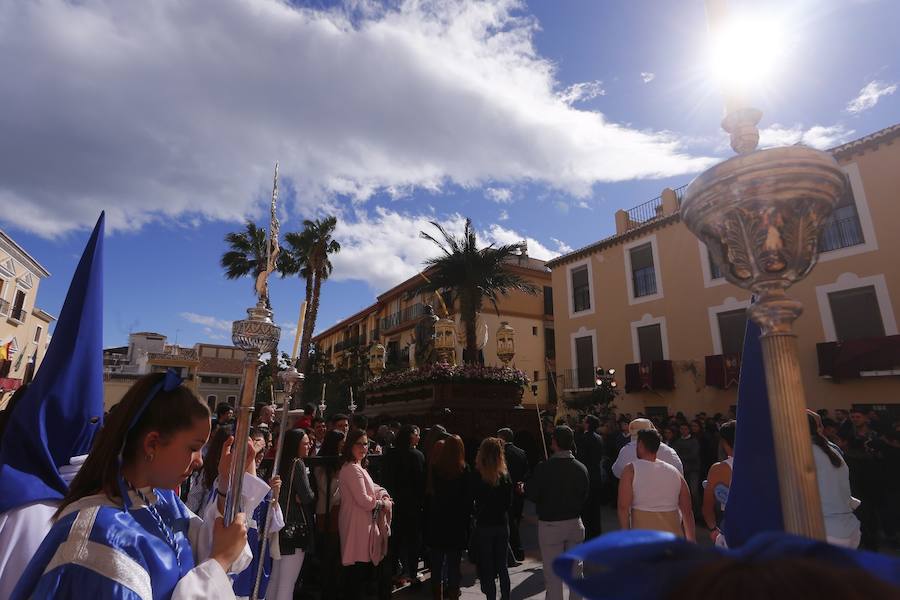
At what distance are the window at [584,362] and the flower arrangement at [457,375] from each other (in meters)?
11.4

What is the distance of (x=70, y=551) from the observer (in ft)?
4.55

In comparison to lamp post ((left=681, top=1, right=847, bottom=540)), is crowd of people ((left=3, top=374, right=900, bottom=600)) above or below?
below

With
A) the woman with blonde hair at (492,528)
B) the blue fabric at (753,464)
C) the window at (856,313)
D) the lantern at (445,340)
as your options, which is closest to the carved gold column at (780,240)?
the blue fabric at (753,464)

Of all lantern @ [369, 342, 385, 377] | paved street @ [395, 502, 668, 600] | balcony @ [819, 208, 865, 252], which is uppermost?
balcony @ [819, 208, 865, 252]

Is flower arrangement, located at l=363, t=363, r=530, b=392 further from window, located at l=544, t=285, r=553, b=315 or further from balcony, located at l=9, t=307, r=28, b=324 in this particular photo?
balcony, located at l=9, t=307, r=28, b=324

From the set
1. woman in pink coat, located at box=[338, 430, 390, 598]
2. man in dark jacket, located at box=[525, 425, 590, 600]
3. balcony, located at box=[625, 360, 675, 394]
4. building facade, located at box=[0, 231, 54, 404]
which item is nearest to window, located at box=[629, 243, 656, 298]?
balcony, located at box=[625, 360, 675, 394]

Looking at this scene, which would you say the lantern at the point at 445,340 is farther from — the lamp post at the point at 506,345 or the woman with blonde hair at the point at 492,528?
the woman with blonde hair at the point at 492,528

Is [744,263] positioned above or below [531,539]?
above

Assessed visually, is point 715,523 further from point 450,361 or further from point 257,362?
point 450,361

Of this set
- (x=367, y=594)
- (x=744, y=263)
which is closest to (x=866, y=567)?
(x=744, y=263)

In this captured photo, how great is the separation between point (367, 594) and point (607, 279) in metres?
18.7

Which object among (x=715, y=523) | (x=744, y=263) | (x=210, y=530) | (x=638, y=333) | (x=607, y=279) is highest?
(x=607, y=279)

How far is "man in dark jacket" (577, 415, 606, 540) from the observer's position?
6.43 metres

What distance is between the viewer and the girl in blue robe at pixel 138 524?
1.38 metres
